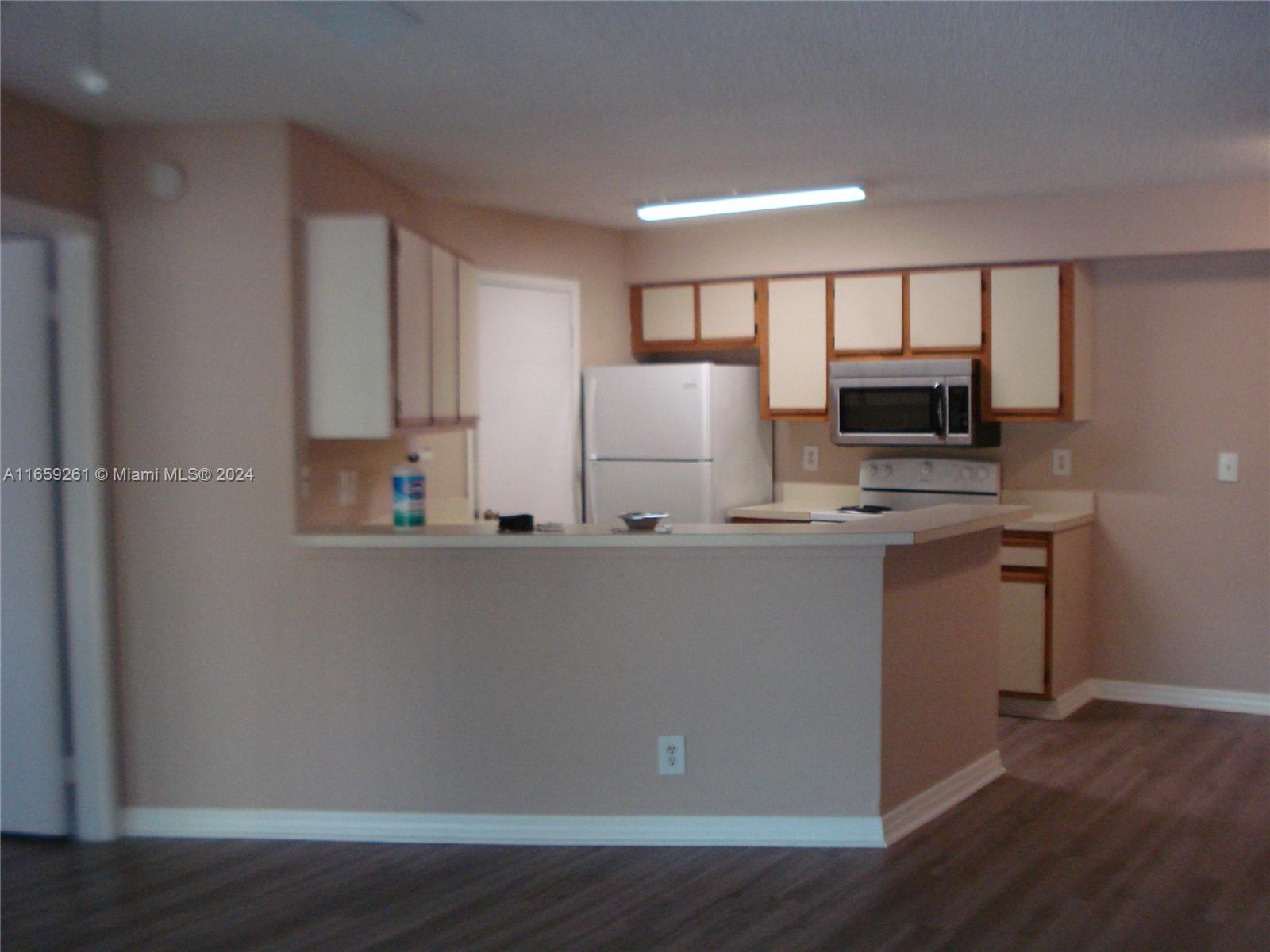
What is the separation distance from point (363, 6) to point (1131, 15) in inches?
69.1

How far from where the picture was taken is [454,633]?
3.55m

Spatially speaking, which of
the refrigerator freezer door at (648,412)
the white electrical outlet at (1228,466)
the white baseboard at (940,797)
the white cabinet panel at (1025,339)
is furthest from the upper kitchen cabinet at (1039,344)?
the white baseboard at (940,797)

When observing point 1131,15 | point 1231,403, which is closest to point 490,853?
point 1131,15

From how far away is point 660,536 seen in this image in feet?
11.3

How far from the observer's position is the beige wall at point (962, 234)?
4.86 metres

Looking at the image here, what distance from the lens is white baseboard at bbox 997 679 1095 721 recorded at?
5004 mm

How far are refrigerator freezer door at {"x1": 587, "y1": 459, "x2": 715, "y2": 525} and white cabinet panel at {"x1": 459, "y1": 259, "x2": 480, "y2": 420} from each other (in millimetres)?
1125

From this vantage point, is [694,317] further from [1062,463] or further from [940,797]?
[940,797]

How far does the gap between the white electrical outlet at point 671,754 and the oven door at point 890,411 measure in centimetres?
231

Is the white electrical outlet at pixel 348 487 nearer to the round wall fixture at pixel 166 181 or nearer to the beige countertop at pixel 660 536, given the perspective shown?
the beige countertop at pixel 660 536

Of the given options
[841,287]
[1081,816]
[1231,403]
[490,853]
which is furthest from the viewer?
[841,287]

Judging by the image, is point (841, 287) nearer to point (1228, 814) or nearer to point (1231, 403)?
point (1231, 403)

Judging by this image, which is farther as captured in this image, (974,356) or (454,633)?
(974,356)

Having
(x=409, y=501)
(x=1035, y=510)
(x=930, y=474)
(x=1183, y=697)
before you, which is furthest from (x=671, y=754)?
(x=1183, y=697)
